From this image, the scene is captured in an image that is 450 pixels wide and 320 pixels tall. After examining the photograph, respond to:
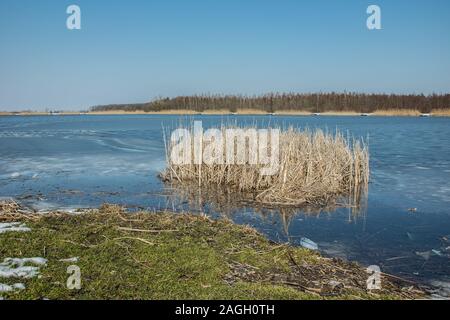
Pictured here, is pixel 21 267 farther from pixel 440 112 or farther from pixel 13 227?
pixel 440 112

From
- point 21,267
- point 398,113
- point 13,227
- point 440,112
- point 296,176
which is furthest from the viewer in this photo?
point 440,112

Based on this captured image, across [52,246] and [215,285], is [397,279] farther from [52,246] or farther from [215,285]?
[52,246]

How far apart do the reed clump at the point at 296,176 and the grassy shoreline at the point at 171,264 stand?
3499 millimetres

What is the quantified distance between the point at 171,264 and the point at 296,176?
663 cm

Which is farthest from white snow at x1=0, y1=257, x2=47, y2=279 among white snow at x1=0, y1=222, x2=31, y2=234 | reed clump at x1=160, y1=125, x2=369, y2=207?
reed clump at x1=160, y1=125, x2=369, y2=207

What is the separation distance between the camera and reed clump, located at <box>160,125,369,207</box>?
1135 centimetres

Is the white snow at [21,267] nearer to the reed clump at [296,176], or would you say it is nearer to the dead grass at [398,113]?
the reed clump at [296,176]

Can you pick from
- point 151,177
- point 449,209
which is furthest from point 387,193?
point 151,177

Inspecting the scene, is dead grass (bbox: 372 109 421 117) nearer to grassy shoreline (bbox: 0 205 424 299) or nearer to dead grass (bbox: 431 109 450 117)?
dead grass (bbox: 431 109 450 117)

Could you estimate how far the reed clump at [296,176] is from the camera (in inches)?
447

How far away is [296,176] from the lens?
11867mm

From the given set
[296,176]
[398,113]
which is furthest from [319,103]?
[296,176]

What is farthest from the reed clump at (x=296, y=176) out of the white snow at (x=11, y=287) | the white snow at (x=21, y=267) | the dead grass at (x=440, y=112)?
the dead grass at (x=440, y=112)
